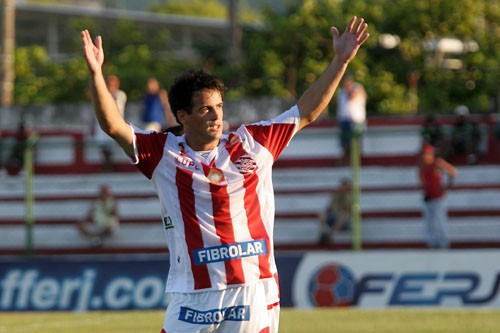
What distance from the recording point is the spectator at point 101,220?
23125mm

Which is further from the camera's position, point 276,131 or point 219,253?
point 276,131

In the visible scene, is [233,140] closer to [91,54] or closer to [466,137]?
[91,54]

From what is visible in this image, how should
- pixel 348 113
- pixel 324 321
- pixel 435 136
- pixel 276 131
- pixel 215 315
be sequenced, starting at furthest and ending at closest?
pixel 348 113
pixel 435 136
pixel 324 321
pixel 276 131
pixel 215 315

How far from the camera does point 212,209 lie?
21.6ft

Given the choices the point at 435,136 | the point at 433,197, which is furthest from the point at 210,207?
the point at 435,136

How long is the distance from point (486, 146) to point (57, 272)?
866cm

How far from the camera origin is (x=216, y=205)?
260 inches

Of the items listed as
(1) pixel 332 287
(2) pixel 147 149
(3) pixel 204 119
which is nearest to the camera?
(3) pixel 204 119

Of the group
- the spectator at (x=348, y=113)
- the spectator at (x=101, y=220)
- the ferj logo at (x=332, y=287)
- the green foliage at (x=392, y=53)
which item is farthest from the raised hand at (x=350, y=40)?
the green foliage at (x=392, y=53)

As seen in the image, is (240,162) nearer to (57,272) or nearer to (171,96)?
(171,96)

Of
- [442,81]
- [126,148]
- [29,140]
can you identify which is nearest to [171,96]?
[126,148]

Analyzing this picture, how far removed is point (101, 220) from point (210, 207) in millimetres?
17049

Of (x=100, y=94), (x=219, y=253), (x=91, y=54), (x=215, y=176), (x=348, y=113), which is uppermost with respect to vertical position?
(x=91, y=54)

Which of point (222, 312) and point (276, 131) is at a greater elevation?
point (276, 131)
